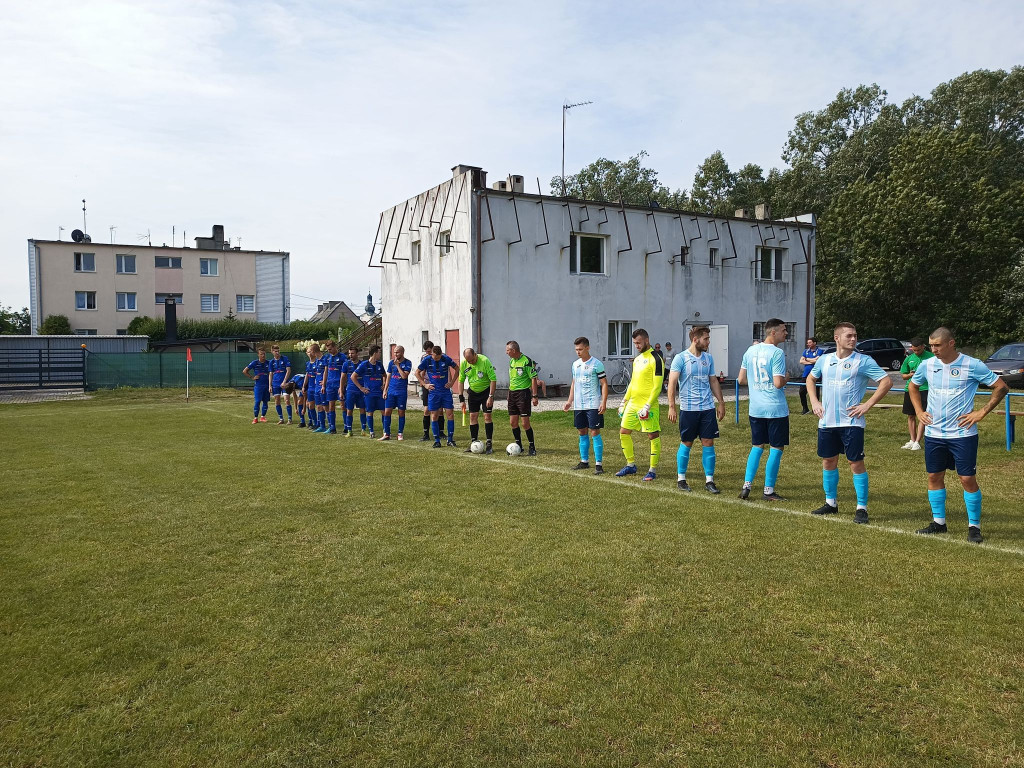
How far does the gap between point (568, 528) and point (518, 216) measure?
18387 millimetres

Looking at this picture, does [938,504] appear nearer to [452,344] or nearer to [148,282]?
[452,344]

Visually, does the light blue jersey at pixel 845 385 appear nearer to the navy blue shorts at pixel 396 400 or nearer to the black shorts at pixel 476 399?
the black shorts at pixel 476 399

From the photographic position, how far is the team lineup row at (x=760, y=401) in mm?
6648

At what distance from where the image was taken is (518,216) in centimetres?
2417

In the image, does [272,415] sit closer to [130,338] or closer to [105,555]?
[105,555]

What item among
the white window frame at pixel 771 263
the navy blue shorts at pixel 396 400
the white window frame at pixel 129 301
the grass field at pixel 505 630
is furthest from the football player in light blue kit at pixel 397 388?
the white window frame at pixel 129 301

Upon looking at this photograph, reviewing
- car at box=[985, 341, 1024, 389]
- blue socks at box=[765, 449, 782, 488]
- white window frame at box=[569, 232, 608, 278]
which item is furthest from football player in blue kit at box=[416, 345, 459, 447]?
car at box=[985, 341, 1024, 389]

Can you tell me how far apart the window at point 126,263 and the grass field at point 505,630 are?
45488 millimetres

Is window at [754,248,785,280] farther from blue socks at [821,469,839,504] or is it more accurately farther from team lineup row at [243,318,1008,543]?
blue socks at [821,469,839,504]

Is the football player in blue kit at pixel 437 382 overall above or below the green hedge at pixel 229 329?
below

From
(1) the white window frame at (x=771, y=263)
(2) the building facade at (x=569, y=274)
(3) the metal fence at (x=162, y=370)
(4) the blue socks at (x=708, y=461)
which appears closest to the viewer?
(4) the blue socks at (x=708, y=461)

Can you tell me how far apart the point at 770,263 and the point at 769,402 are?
24.1 metres

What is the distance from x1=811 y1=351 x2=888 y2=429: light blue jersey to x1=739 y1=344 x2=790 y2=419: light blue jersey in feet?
2.29

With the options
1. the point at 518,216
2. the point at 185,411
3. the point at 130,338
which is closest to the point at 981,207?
the point at 518,216
